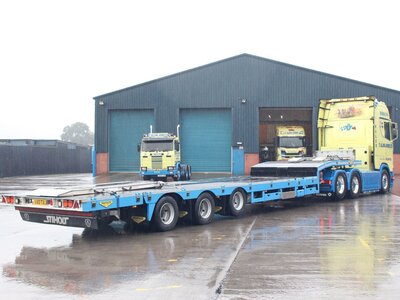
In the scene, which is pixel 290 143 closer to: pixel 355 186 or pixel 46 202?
pixel 355 186

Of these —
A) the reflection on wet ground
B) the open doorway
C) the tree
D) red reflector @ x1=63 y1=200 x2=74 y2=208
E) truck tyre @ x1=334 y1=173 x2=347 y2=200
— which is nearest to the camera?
the reflection on wet ground

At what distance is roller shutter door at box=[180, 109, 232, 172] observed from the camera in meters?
35.9

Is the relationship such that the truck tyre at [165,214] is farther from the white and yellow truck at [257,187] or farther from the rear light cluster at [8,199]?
the rear light cluster at [8,199]

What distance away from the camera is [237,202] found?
12.6 m

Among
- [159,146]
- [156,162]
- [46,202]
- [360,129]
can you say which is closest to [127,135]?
[159,146]

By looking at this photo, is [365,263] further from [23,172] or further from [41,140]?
[41,140]

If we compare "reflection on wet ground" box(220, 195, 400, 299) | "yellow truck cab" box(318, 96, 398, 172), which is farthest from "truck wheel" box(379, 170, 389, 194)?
"reflection on wet ground" box(220, 195, 400, 299)

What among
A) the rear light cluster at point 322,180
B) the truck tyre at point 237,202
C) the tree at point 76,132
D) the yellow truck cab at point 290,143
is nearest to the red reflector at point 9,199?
the truck tyre at point 237,202

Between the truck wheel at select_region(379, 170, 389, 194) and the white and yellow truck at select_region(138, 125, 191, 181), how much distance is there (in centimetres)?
1211

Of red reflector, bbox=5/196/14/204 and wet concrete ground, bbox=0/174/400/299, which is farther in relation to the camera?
red reflector, bbox=5/196/14/204

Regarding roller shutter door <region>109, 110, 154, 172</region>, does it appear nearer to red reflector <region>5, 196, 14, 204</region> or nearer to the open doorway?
the open doorway

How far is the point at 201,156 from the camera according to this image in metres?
36.1

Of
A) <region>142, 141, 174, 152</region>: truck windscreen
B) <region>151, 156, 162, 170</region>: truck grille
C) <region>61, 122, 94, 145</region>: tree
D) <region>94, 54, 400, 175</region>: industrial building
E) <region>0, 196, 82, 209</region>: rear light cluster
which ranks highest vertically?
<region>61, 122, 94, 145</region>: tree

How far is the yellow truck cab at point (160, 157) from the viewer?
89.7 ft
